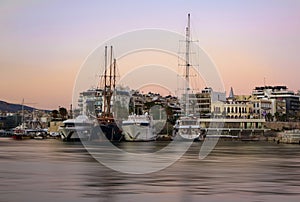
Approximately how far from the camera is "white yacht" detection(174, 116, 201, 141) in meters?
158

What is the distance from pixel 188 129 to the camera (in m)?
164

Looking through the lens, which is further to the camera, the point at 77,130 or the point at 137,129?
the point at 77,130

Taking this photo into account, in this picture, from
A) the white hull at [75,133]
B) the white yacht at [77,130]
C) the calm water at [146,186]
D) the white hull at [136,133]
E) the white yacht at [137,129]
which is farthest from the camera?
the white yacht at [77,130]

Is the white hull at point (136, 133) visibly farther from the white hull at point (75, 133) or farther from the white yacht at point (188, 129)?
the white yacht at point (188, 129)

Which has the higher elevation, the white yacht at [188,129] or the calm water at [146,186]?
the white yacht at [188,129]

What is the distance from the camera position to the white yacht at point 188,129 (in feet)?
520

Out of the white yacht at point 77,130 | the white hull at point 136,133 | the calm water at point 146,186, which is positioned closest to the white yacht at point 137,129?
the white hull at point 136,133

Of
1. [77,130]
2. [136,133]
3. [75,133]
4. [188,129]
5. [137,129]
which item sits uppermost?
[188,129]

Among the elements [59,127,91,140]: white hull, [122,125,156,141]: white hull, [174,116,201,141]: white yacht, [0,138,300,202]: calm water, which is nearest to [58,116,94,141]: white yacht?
[59,127,91,140]: white hull

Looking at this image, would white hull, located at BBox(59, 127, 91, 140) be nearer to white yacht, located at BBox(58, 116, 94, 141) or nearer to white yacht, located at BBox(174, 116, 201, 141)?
white yacht, located at BBox(58, 116, 94, 141)

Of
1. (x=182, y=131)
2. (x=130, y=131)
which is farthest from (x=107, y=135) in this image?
(x=182, y=131)

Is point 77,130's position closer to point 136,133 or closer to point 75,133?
point 75,133

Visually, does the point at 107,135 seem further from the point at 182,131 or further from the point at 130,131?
the point at 182,131

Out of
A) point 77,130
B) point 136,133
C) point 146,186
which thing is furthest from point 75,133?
point 146,186
